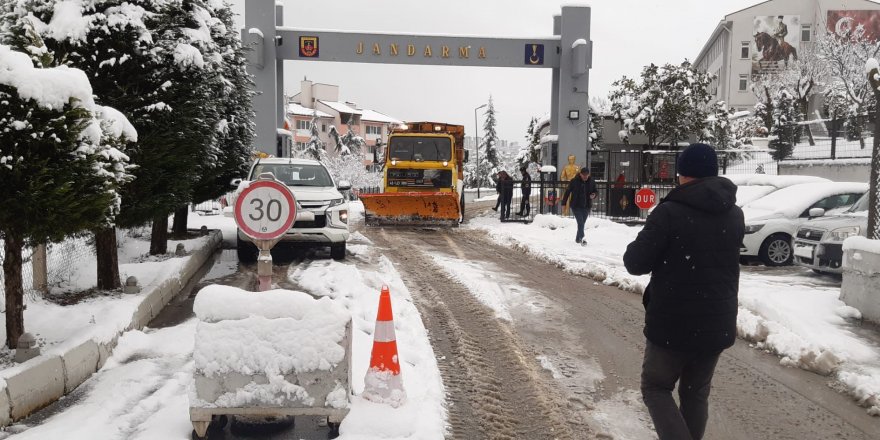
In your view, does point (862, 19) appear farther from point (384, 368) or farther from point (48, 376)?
point (48, 376)

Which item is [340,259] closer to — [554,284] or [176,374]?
[554,284]

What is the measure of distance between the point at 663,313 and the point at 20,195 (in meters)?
4.44

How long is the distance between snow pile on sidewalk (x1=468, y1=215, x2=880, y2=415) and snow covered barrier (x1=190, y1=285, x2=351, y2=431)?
13.5 ft

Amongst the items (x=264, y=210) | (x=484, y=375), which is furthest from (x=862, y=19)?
(x=264, y=210)

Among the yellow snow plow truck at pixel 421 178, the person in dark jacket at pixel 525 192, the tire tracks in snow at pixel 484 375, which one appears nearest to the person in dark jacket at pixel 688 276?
the tire tracks in snow at pixel 484 375

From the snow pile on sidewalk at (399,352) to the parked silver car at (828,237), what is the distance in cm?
657

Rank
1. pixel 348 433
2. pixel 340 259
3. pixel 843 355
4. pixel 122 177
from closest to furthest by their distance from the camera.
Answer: pixel 348 433 < pixel 122 177 < pixel 843 355 < pixel 340 259

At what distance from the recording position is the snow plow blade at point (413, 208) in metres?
18.5

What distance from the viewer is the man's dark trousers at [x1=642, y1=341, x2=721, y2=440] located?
352 cm

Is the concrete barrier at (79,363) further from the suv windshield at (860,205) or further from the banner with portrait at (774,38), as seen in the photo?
the banner with portrait at (774,38)

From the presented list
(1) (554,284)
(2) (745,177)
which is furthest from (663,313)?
(2) (745,177)

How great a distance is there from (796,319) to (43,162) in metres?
7.48

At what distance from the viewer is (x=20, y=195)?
478 cm

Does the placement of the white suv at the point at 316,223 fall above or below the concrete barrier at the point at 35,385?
above
